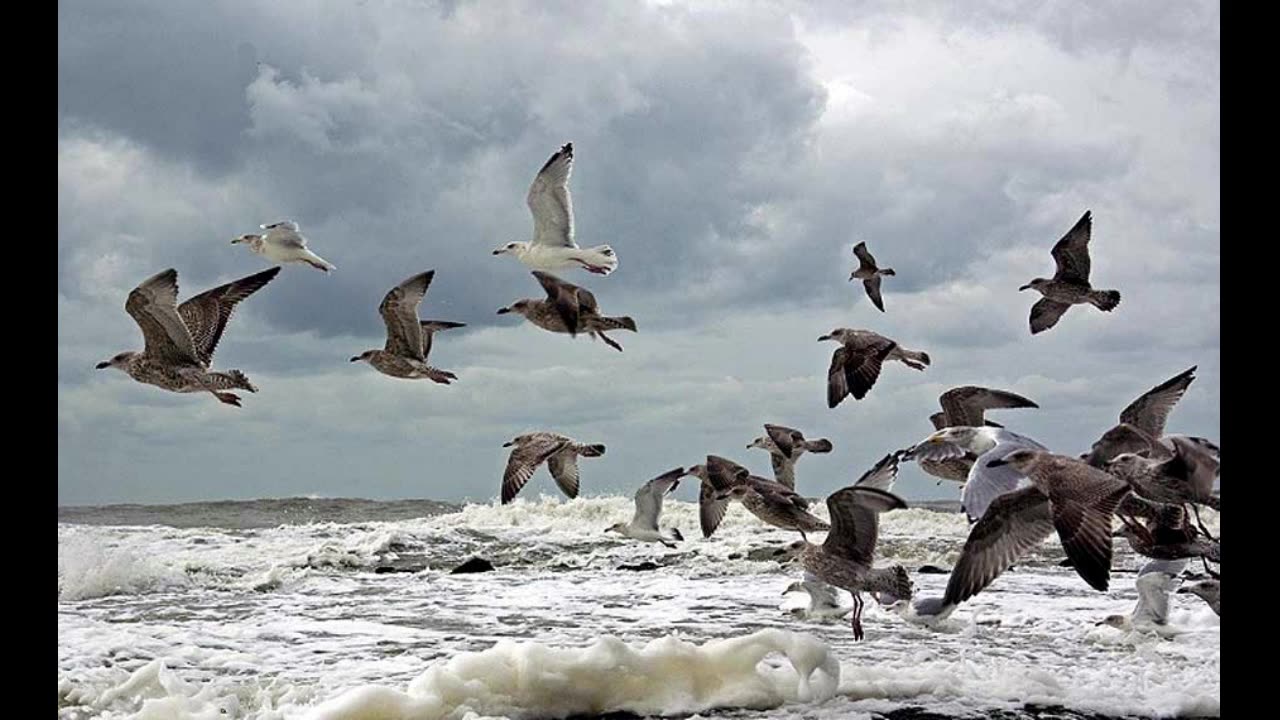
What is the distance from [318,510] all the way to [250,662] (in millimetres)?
13877

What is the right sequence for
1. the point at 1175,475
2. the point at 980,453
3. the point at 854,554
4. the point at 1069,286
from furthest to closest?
the point at 1069,286 → the point at 980,453 → the point at 854,554 → the point at 1175,475

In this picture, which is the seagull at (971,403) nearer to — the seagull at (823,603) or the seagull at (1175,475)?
the seagull at (823,603)

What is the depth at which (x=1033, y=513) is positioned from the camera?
235 inches

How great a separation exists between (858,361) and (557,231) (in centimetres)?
267

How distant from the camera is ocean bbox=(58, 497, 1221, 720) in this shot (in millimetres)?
5234

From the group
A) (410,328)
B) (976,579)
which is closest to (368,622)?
(410,328)

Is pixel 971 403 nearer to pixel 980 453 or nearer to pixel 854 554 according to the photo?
pixel 980 453

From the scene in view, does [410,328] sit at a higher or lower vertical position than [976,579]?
higher

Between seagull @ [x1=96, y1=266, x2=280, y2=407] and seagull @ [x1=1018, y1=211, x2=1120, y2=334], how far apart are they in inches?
248

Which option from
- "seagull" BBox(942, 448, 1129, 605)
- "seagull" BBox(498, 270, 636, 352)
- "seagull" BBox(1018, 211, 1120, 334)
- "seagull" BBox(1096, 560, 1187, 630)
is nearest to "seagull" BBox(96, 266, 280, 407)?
"seagull" BBox(498, 270, 636, 352)

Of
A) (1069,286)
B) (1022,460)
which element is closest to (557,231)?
(1069,286)
